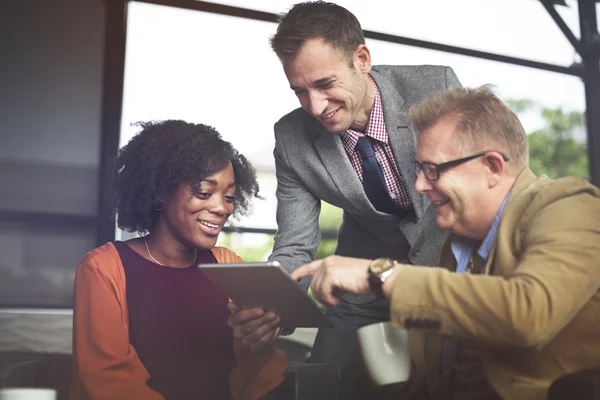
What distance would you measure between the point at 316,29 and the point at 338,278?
2.74 feet

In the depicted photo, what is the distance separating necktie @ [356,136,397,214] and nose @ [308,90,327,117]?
0.20 metres

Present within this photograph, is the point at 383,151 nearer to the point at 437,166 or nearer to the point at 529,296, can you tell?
the point at 437,166

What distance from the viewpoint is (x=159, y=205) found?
5.90 feet

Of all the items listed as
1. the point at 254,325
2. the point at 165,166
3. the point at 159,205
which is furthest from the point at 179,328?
the point at 165,166

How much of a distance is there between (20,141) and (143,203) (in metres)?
0.53

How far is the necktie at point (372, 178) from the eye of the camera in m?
1.89

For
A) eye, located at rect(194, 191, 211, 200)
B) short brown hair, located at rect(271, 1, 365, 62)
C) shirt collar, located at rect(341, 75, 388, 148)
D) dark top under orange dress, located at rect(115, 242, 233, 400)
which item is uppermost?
short brown hair, located at rect(271, 1, 365, 62)

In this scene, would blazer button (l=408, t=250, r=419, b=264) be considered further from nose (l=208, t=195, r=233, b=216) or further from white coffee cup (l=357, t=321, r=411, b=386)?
nose (l=208, t=195, r=233, b=216)

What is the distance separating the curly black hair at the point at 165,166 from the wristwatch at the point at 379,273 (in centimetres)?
76

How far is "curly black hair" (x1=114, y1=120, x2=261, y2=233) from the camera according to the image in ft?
5.90

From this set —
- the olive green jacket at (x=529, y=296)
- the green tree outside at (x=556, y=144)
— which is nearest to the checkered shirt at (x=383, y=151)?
the olive green jacket at (x=529, y=296)

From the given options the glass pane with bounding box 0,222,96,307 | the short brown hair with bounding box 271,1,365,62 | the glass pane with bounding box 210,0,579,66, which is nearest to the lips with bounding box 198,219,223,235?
the glass pane with bounding box 0,222,96,307

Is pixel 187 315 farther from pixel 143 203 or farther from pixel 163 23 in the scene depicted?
pixel 163 23

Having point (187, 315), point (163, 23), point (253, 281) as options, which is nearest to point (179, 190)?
point (187, 315)
